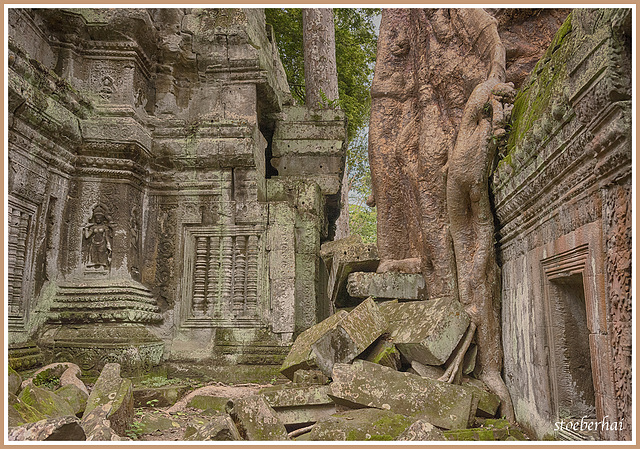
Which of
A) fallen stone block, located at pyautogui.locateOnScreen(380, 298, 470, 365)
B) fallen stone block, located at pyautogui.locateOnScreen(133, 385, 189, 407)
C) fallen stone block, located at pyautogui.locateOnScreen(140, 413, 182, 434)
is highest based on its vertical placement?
fallen stone block, located at pyautogui.locateOnScreen(380, 298, 470, 365)

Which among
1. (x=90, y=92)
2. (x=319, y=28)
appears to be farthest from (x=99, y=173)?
(x=319, y=28)

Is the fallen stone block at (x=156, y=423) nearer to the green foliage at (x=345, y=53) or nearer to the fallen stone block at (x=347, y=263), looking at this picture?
the fallen stone block at (x=347, y=263)

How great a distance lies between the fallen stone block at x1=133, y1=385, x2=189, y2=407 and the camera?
4699mm

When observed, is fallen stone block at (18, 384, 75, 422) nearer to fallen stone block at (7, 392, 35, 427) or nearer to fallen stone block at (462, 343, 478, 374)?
fallen stone block at (7, 392, 35, 427)

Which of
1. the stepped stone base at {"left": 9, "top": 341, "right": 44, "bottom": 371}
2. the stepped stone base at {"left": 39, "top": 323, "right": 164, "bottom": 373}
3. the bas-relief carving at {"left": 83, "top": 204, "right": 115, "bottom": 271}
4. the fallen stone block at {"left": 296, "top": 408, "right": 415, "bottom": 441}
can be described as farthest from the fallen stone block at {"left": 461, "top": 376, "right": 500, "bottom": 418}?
the bas-relief carving at {"left": 83, "top": 204, "right": 115, "bottom": 271}

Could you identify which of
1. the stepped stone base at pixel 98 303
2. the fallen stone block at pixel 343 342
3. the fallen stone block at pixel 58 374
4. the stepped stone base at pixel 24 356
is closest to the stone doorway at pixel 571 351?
the fallen stone block at pixel 343 342

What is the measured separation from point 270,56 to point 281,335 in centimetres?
428

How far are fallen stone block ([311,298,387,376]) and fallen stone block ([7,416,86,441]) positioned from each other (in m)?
1.71

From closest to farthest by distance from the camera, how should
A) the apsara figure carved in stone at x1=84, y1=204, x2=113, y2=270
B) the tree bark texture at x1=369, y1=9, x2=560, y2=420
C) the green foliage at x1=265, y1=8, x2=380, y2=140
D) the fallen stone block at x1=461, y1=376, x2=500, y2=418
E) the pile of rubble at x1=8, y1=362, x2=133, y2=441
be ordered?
1. the pile of rubble at x1=8, y1=362, x2=133, y2=441
2. the fallen stone block at x1=461, y1=376, x2=500, y2=418
3. the tree bark texture at x1=369, y1=9, x2=560, y2=420
4. the apsara figure carved in stone at x1=84, y1=204, x2=113, y2=270
5. the green foliage at x1=265, y1=8, x2=380, y2=140

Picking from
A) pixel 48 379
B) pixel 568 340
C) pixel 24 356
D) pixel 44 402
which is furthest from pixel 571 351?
pixel 24 356

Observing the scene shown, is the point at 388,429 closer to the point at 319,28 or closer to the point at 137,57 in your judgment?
the point at 137,57

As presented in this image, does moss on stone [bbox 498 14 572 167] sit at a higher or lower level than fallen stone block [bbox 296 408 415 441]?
higher

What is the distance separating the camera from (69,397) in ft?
13.0

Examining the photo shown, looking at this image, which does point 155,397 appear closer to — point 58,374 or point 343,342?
point 58,374
